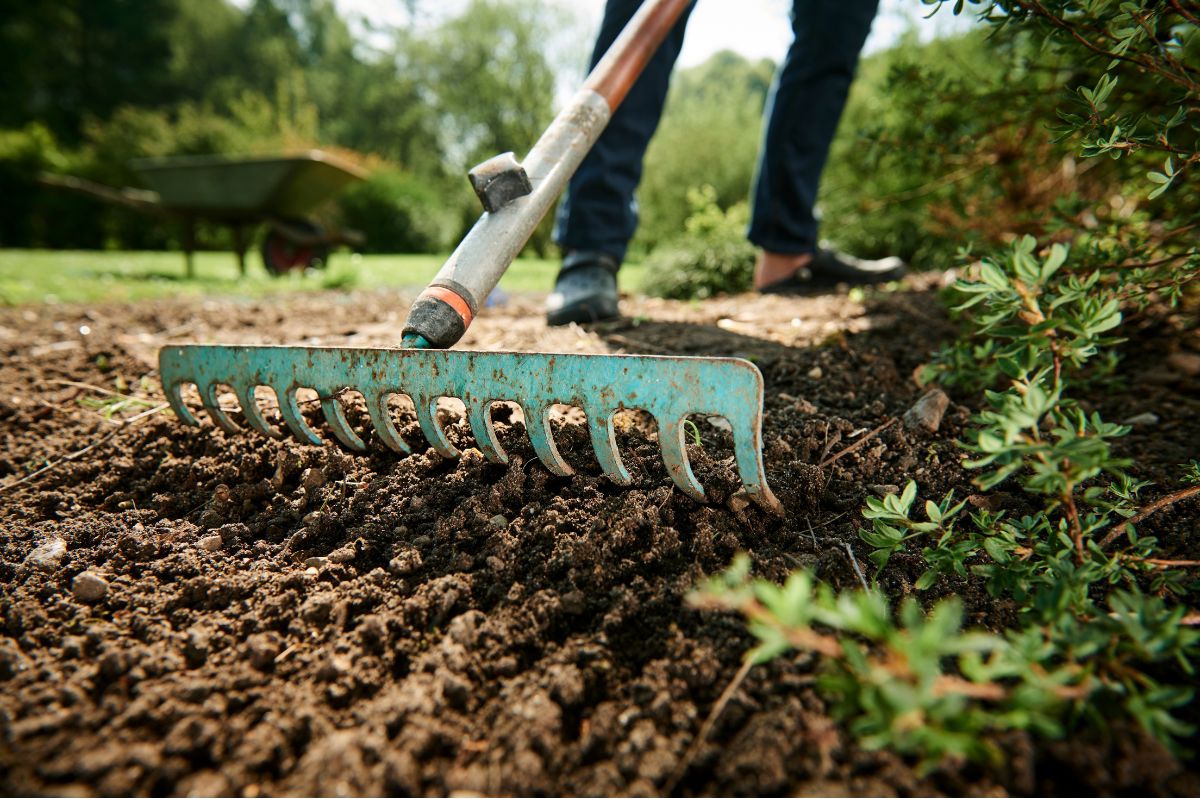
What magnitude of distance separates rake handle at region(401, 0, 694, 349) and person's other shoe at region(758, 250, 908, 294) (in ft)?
6.15

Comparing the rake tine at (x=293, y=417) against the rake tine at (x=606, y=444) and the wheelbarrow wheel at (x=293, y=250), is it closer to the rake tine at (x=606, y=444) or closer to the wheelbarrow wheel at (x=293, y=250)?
the rake tine at (x=606, y=444)

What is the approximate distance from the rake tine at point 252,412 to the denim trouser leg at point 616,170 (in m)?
1.73

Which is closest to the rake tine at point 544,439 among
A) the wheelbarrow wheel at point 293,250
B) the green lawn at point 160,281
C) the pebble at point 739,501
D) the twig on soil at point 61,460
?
the pebble at point 739,501

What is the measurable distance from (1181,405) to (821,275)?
2054mm

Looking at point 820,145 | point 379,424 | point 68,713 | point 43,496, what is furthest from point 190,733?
point 820,145

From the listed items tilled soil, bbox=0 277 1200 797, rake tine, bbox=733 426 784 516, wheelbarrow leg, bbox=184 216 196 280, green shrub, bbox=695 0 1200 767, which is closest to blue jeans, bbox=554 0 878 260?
tilled soil, bbox=0 277 1200 797

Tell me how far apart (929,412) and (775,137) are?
2282mm

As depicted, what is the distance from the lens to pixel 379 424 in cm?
150

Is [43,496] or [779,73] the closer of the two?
[43,496]

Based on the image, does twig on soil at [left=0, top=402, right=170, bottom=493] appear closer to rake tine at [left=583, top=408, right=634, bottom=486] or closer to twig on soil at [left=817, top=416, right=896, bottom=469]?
rake tine at [left=583, top=408, right=634, bottom=486]

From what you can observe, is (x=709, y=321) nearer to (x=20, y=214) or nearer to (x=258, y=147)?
(x=258, y=147)

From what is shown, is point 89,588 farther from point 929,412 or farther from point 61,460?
point 929,412

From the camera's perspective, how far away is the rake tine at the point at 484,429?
139cm

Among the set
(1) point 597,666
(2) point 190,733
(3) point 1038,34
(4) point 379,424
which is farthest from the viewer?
(3) point 1038,34
